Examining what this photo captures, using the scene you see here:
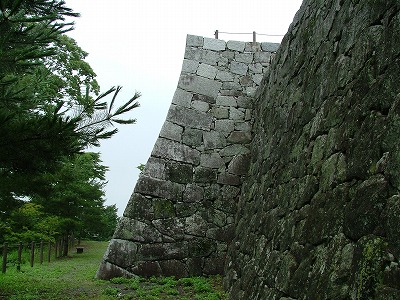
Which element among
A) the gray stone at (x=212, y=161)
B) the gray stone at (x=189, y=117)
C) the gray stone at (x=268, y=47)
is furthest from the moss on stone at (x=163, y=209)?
the gray stone at (x=268, y=47)

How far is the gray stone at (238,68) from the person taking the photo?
759 centimetres

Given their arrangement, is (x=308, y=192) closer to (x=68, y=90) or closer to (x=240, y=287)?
(x=240, y=287)

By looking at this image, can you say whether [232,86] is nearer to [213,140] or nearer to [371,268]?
[213,140]

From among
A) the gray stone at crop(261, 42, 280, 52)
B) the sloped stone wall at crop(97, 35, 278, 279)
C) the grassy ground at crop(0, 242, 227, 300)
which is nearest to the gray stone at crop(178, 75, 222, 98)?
the sloped stone wall at crop(97, 35, 278, 279)

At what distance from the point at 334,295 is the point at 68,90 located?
1249 centimetres

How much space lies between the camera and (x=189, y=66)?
24.4 ft

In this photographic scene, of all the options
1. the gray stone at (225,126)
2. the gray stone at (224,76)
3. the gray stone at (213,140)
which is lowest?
the gray stone at (213,140)

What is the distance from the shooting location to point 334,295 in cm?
221

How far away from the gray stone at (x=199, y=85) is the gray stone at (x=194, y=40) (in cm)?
64

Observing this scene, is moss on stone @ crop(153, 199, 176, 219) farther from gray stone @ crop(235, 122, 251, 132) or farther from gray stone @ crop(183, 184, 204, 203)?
gray stone @ crop(235, 122, 251, 132)

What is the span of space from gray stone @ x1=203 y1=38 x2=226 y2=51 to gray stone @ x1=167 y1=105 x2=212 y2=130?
1.31 m

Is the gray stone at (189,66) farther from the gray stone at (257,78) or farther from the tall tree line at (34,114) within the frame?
the tall tree line at (34,114)

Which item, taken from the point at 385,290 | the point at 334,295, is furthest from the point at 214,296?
the point at 385,290

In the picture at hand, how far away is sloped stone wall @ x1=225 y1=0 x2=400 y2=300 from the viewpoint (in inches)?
80.4
